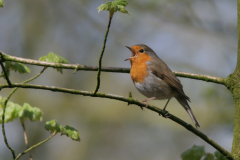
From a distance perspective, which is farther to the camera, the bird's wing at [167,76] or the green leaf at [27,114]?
the bird's wing at [167,76]

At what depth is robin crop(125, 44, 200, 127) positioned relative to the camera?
175 inches

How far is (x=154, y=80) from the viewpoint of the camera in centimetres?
455

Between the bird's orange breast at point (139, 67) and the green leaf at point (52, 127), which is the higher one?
the bird's orange breast at point (139, 67)

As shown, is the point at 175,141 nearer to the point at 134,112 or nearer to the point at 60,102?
the point at 134,112

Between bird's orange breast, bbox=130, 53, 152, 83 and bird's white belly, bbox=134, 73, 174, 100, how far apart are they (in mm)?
67

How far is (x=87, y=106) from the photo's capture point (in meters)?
11.6

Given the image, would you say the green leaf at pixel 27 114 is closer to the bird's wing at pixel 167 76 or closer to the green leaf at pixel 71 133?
the green leaf at pixel 71 133

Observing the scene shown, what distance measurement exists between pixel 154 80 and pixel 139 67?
319mm

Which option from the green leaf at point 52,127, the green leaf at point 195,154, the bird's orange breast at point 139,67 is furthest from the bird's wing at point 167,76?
the green leaf at point 52,127

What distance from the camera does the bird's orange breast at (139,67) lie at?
14.6 ft

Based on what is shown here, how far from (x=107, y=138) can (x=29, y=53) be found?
174 inches

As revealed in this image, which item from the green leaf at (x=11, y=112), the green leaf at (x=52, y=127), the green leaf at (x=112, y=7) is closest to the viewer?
the green leaf at (x=112, y=7)

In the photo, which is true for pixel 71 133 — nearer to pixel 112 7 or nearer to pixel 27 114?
pixel 27 114

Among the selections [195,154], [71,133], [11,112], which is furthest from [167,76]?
[11,112]
